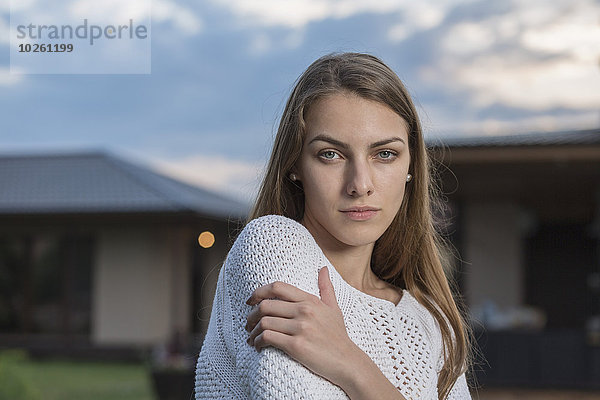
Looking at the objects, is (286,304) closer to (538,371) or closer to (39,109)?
(538,371)

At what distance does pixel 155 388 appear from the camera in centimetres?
860

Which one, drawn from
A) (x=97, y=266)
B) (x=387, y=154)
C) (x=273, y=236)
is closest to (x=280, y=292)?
(x=273, y=236)

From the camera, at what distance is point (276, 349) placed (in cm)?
125

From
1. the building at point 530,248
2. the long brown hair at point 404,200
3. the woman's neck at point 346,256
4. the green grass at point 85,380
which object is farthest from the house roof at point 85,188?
the woman's neck at point 346,256

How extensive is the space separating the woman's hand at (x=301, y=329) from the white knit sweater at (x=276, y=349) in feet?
0.07

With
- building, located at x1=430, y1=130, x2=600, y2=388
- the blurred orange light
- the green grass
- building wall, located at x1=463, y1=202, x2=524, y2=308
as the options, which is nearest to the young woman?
building, located at x1=430, y1=130, x2=600, y2=388

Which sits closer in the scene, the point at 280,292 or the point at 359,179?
the point at 280,292

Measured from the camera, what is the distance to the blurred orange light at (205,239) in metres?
15.5

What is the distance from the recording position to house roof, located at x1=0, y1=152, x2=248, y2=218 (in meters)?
14.0

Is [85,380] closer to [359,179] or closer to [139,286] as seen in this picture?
[139,286]

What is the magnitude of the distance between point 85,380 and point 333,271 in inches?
430

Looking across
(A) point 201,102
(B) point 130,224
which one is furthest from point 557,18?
(A) point 201,102

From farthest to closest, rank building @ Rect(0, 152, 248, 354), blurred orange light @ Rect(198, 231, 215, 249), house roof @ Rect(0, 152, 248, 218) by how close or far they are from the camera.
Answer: blurred orange light @ Rect(198, 231, 215, 249), building @ Rect(0, 152, 248, 354), house roof @ Rect(0, 152, 248, 218)

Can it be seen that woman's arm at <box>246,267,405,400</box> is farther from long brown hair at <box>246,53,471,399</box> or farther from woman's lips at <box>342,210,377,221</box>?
long brown hair at <box>246,53,471,399</box>
